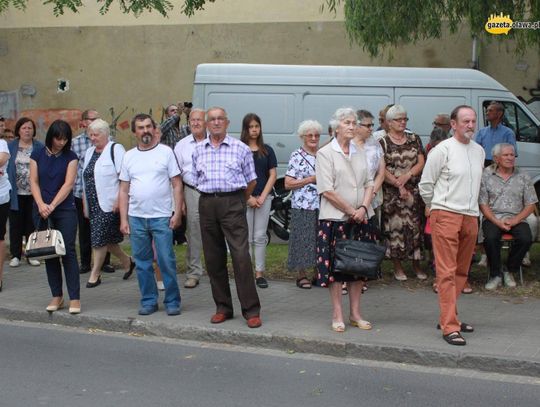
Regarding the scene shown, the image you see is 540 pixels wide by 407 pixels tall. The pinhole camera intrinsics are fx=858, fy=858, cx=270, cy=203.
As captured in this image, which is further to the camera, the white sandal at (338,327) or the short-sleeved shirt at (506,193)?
the short-sleeved shirt at (506,193)

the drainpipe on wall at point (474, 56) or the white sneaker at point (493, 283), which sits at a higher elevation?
the drainpipe on wall at point (474, 56)

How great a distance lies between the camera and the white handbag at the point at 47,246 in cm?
808

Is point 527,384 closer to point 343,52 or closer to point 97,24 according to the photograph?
point 343,52

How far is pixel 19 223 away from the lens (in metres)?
11.3

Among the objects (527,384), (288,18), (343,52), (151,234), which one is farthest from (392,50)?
(527,384)

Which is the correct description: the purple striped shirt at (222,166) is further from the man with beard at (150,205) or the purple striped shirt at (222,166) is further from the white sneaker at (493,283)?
the white sneaker at (493,283)

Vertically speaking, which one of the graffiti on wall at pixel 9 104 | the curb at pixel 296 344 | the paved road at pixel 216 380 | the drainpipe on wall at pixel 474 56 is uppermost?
the drainpipe on wall at pixel 474 56

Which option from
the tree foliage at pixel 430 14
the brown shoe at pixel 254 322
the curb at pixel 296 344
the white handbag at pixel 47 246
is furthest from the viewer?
the tree foliage at pixel 430 14

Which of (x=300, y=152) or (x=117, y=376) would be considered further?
(x=300, y=152)

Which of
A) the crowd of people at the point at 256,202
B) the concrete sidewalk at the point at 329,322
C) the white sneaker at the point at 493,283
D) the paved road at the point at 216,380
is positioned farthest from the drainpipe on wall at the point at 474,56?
the paved road at the point at 216,380

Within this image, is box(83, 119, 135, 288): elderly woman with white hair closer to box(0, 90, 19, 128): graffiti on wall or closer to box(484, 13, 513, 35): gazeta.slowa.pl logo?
box(484, 13, 513, 35): gazeta.slowa.pl logo

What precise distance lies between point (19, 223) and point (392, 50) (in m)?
11.5

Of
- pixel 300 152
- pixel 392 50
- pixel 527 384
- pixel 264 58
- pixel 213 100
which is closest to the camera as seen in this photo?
pixel 527 384

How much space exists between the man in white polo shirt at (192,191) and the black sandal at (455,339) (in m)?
3.20
